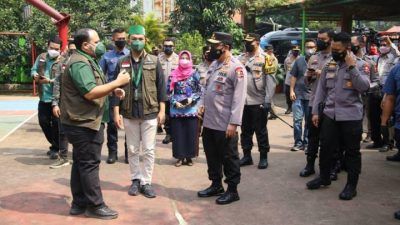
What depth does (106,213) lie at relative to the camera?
5012 millimetres

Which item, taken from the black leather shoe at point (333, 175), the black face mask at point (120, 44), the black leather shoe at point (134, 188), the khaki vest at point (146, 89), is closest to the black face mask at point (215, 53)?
the khaki vest at point (146, 89)

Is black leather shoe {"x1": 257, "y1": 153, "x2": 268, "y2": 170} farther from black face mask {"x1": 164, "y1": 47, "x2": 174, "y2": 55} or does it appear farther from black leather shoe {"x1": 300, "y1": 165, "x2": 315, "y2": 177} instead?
black face mask {"x1": 164, "y1": 47, "x2": 174, "y2": 55}

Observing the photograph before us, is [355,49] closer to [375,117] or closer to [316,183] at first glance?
[316,183]

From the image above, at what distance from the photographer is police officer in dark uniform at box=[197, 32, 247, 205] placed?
537 cm

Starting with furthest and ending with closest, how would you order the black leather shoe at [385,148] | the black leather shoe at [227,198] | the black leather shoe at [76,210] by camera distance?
the black leather shoe at [385,148]
the black leather shoe at [227,198]
the black leather shoe at [76,210]

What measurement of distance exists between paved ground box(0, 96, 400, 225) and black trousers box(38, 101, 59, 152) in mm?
355

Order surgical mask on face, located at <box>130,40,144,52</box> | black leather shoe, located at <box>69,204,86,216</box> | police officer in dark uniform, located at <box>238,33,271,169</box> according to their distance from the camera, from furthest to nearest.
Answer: police officer in dark uniform, located at <box>238,33,271,169</box>
surgical mask on face, located at <box>130,40,144,52</box>
black leather shoe, located at <box>69,204,86,216</box>

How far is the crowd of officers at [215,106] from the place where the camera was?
491cm

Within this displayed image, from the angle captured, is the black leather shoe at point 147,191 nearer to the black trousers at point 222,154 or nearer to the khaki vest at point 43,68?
the black trousers at point 222,154

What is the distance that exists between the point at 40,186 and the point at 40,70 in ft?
7.21

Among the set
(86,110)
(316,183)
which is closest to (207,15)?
(316,183)

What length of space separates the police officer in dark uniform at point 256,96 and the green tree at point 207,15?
32.9 feet

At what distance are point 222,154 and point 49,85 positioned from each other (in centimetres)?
334

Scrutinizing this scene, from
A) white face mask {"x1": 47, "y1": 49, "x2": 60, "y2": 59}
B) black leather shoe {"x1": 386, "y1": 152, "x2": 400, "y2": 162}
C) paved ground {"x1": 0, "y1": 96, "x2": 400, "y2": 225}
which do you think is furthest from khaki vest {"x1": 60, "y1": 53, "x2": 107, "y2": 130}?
black leather shoe {"x1": 386, "y1": 152, "x2": 400, "y2": 162}
